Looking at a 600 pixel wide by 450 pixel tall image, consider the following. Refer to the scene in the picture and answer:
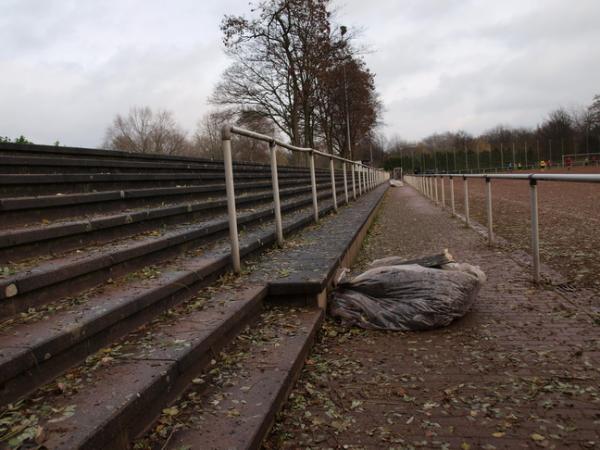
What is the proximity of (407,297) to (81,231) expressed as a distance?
7.49 feet

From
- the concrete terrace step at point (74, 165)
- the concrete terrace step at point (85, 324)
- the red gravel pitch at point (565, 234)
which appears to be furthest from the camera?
the red gravel pitch at point (565, 234)

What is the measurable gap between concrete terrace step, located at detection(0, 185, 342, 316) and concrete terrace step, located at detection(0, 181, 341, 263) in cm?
15

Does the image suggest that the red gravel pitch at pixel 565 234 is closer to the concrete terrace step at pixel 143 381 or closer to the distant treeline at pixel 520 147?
the concrete terrace step at pixel 143 381

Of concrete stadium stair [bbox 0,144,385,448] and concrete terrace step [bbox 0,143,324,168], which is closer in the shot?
→ concrete stadium stair [bbox 0,144,385,448]

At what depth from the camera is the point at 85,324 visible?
2057mm

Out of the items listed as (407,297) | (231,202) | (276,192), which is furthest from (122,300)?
(276,192)

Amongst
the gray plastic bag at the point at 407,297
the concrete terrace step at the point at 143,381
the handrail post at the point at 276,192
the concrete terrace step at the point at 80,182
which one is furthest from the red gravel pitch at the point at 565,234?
the concrete terrace step at the point at 80,182

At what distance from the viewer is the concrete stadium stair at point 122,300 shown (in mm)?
1771

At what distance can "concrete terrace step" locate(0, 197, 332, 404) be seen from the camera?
1762 mm

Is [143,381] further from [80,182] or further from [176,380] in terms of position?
[80,182]

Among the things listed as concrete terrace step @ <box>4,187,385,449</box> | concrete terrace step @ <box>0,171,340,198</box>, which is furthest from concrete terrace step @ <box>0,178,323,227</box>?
concrete terrace step @ <box>4,187,385,449</box>

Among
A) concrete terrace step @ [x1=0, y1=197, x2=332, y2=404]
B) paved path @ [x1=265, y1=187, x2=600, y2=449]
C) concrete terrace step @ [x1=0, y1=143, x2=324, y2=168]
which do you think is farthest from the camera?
concrete terrace step @ [x1=0, y1=143, x2=324, y2=168]

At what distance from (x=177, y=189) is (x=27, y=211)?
2081 mm

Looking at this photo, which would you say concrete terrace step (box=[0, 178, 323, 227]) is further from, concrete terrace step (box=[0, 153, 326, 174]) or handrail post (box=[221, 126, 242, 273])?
handrail post (box=[221, 126, 242, 273])
